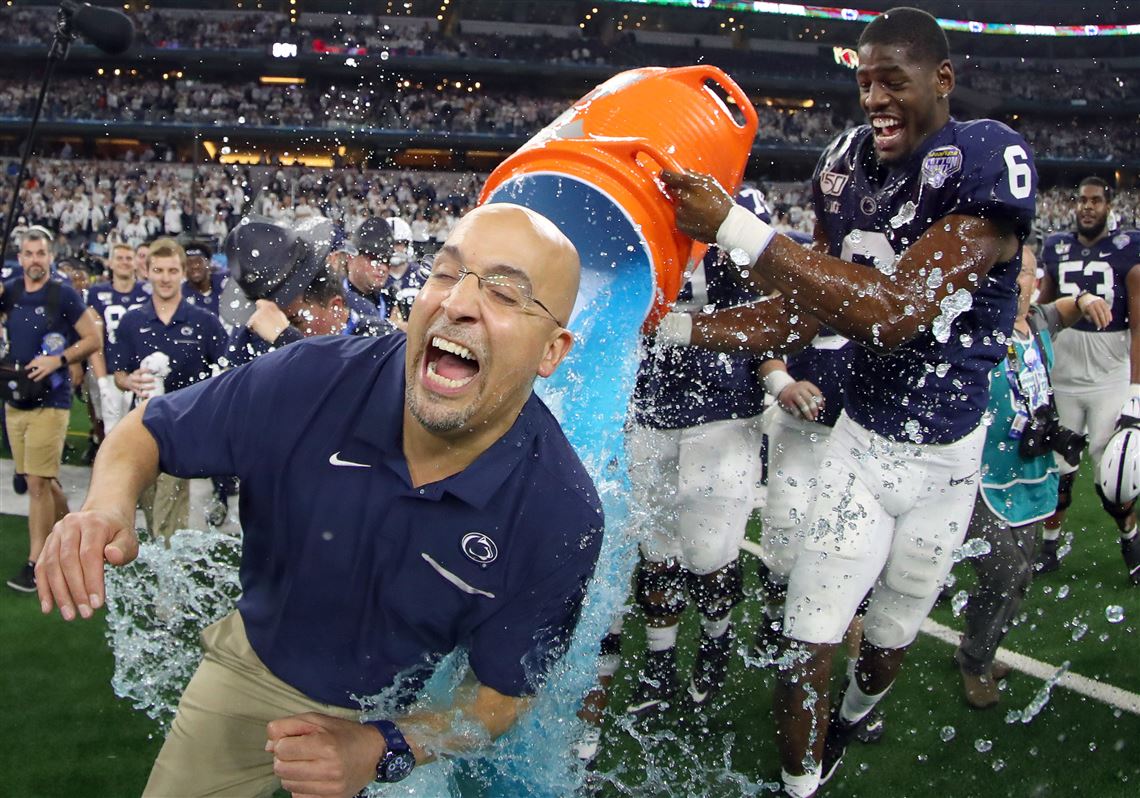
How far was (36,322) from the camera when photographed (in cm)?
611

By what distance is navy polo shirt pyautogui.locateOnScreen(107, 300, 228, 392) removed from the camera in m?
5.55

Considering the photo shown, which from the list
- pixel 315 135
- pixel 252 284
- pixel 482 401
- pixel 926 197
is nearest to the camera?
pixel 482 401

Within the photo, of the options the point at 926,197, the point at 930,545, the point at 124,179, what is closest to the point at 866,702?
the point at 930,545

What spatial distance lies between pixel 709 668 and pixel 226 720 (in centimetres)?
231

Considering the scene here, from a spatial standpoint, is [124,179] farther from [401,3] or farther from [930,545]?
[930,545]

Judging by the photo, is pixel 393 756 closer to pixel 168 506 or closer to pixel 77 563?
pixel 77 563

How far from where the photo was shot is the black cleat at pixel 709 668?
163 inches

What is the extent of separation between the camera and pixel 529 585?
204cm

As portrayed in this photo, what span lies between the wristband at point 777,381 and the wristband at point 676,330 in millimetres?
1236

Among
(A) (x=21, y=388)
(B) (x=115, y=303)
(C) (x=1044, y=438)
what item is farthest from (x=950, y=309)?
(B) (x=115, y=303)

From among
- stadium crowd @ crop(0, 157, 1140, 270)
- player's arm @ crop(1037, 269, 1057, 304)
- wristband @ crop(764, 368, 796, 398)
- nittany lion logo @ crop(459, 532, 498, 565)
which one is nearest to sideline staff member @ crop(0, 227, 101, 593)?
wristband @ crop(764, 368, 796, 398)

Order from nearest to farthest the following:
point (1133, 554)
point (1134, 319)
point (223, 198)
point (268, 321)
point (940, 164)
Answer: point (940, 164), point (268, 321), point (1134, 319), point (1133, 554), point (223, 198)

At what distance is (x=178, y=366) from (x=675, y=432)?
290cm

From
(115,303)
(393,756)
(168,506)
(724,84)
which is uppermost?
(724,84)
